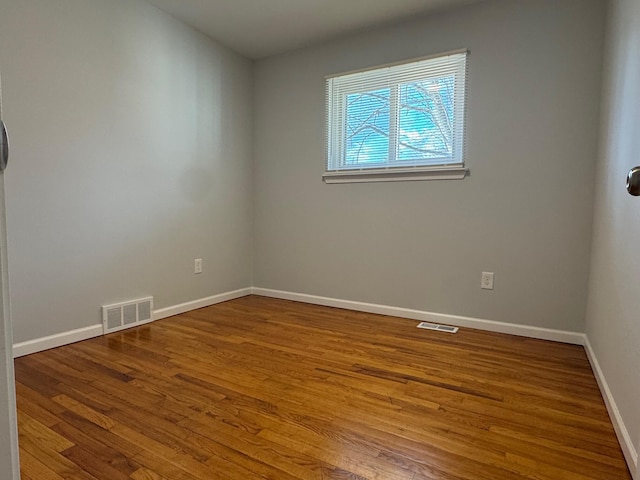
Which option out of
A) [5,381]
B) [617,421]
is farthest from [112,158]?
[617,421]

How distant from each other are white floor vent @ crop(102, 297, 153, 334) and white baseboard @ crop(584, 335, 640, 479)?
2678mm

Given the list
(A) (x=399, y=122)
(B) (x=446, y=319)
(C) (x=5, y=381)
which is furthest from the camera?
(A) (x=399, y=122)

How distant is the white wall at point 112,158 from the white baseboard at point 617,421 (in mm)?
2695

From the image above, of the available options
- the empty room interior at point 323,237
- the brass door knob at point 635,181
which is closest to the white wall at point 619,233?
the empty room interior at point 323,237

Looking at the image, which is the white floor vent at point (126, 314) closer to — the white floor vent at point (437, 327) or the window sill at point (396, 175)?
the window sill at point (396, 175)

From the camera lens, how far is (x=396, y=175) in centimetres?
288

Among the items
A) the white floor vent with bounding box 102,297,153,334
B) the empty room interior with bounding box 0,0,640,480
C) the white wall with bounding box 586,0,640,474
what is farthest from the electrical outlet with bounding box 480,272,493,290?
the white floor vent with bounding box 102,297,153,334

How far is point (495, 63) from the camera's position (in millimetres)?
2492

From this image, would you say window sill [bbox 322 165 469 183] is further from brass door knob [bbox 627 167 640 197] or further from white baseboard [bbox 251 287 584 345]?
brass door knob [bbox 627 167 640 197]

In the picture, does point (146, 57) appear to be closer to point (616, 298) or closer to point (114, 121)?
point (114, 121)

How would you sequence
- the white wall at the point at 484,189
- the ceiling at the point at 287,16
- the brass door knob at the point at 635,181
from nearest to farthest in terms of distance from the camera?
the brass door knob at the point at 635,181 < the white wall at the point at 484,189 < the ceiling at the point at 287,16

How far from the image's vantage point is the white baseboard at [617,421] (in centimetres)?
113

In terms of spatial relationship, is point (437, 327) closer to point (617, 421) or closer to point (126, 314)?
point (617, 421)

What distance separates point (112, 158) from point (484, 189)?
2.52 metres
